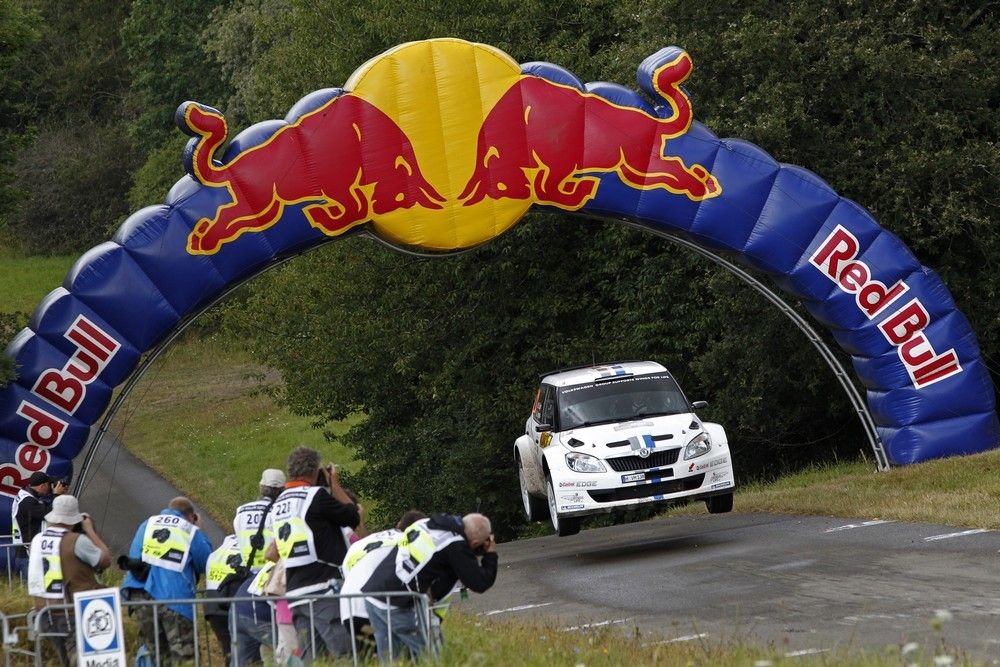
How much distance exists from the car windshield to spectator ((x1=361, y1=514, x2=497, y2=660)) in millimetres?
8324

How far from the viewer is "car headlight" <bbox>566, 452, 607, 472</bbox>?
17688 millimetres

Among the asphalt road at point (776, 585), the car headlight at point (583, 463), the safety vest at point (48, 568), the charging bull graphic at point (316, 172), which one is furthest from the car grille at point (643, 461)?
the safety vest at point (48, 568)

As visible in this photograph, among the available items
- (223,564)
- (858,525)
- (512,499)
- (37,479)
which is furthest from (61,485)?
(512,499)

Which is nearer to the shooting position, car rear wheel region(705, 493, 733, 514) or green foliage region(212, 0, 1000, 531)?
car rear wheel region(705, 493, 733, 514)

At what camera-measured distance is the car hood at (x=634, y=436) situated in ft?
57.9

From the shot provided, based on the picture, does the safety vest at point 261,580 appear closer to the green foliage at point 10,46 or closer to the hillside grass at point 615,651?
the hillside grass at point 615,651

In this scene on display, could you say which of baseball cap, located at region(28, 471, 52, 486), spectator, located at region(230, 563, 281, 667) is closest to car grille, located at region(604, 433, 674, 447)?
baseball cap, located at region(28, 471, 52, 486)

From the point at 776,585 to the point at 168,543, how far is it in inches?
212

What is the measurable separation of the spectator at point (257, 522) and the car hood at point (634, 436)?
19.2 feet

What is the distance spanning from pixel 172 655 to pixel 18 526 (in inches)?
188

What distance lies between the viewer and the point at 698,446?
17.8 metres

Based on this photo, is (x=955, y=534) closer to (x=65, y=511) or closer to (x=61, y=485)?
(x=65, y=511)

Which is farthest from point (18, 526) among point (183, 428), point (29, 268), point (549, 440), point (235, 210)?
point (29, 268)

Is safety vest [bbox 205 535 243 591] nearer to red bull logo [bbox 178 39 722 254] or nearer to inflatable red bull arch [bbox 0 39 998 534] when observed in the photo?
inflatable red bull arch [bbox 0 39 998 534]
